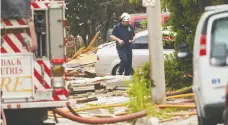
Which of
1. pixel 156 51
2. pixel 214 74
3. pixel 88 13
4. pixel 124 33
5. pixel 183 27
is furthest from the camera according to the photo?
pixel 88 13

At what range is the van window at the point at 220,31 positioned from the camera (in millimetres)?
9109

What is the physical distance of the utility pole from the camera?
13.2 m

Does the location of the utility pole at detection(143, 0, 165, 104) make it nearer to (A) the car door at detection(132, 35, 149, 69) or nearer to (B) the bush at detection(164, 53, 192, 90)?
(B) the bush at detection(164, 53, 192, 90)

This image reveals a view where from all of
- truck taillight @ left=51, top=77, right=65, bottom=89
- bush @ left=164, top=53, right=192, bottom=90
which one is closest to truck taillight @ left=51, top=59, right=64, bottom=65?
truck taillight @ left=51, top=77, right=65, bottom=89

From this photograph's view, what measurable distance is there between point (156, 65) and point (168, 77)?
283cm

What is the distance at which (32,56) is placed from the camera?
10.3 m

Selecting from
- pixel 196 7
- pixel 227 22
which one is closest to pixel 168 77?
pixel 196 7

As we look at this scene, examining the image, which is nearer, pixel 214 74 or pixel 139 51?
pixel 214 74

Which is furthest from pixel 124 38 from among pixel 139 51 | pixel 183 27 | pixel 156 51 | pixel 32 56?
pixel 32 56

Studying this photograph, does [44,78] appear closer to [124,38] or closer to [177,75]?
[177,75]

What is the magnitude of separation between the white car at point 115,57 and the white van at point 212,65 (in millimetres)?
10856

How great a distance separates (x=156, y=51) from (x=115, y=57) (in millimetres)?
7452

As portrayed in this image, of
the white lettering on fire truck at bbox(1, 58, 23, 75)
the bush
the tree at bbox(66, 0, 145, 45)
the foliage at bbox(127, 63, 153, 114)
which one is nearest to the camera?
the white lettering on fire truck at bbox(1, 58, 23, 75)

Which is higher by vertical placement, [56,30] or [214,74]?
[56,30]
